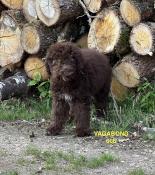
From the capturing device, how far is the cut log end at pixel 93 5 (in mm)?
9344

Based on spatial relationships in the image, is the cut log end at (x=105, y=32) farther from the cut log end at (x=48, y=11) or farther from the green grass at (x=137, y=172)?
the green grass at (x=137, y=172)

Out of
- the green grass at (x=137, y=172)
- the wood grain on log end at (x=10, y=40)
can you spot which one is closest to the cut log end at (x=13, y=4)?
the wood grain on log end at (x=10, y=40)

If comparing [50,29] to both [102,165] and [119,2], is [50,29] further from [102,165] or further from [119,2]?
[102,165]

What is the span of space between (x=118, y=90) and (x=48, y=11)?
5.66 ft

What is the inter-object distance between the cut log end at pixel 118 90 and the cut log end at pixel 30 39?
4.56 feet

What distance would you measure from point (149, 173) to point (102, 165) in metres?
0.60

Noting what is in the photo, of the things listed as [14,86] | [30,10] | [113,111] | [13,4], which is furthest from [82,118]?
[13,4]

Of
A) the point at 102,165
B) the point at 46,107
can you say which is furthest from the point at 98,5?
the point at 102,165

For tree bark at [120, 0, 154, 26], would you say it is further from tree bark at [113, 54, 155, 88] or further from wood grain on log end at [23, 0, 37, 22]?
wood grain on log end at [23, 0, 37, 22]

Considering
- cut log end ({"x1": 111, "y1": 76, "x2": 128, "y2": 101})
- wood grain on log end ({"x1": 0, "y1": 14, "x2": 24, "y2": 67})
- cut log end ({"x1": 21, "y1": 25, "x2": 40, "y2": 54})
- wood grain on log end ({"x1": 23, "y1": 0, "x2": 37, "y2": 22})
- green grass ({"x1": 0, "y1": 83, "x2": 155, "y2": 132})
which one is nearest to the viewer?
green grass ({"x1": 0, "y1": 83, "x2": 155, "y2": 132})

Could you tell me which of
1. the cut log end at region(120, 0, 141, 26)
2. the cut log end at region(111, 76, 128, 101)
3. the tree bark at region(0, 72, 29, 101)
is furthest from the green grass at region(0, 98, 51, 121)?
the cut log end at region(120, 0, 141, 26)

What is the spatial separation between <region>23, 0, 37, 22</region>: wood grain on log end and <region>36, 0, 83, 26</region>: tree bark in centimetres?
26

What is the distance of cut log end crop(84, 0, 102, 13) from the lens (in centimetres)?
934

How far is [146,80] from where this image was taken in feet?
30.6
